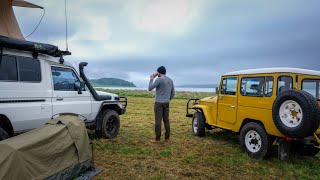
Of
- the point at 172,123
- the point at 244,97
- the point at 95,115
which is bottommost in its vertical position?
the point at 172,123

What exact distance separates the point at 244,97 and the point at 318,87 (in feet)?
5.52

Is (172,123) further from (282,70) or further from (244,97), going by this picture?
(282,70)

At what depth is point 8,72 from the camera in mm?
6082

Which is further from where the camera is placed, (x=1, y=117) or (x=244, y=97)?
(x=244, y=97)

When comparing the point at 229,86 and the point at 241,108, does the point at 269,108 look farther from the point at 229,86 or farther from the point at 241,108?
the point at 229,86

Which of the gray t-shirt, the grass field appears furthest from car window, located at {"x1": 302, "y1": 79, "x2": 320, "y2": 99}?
the gray t-shirt

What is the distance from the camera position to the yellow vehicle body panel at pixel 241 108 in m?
6.66

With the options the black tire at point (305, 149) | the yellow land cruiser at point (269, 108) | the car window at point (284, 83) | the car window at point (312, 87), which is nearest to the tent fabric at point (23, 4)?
the yellow land cruiser at point (269, 108)

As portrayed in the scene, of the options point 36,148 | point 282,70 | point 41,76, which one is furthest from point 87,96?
point 282,70

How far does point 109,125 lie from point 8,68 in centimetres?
366

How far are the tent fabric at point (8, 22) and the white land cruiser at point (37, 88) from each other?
2.45 m

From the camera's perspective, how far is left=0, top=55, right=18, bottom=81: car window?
19.5 ft

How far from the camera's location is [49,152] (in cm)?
463

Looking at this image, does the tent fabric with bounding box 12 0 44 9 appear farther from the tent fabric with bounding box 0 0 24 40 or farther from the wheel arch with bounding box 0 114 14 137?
the wheel arch with bounding box 0 114 14 137
